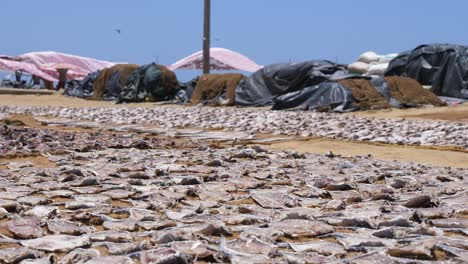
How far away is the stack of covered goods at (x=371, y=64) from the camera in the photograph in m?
24.6

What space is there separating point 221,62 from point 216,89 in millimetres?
16396

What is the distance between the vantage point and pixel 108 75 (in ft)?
94.5

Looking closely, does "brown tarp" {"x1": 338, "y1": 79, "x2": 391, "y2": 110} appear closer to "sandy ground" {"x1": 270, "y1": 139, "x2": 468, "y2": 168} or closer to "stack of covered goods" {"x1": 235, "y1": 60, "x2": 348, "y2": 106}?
"stack of covered goods" {"x1": 235, "y1": 60, "x2": 348, "y2": 106}

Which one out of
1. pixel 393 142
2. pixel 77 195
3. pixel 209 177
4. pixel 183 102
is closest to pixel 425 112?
pixel 393 142

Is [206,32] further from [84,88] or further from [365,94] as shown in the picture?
[365,94]

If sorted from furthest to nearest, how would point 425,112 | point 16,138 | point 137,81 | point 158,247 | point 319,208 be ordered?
point 137,81 → point 425,112 → point 16,138 → point 319,208 → point 158,247

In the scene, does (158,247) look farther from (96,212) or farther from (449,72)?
(449,72)

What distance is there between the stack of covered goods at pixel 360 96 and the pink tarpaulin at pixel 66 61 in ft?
83.7

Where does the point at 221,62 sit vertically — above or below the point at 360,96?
above

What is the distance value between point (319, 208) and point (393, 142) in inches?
266

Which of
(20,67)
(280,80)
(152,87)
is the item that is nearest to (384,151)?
(280,80)

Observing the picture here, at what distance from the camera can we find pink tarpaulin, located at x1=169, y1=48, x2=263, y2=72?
38750mm

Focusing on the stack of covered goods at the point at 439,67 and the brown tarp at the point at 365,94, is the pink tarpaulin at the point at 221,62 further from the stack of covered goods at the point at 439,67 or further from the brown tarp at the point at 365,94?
the brown tarp at the point at 365,94

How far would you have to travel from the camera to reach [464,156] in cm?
916
